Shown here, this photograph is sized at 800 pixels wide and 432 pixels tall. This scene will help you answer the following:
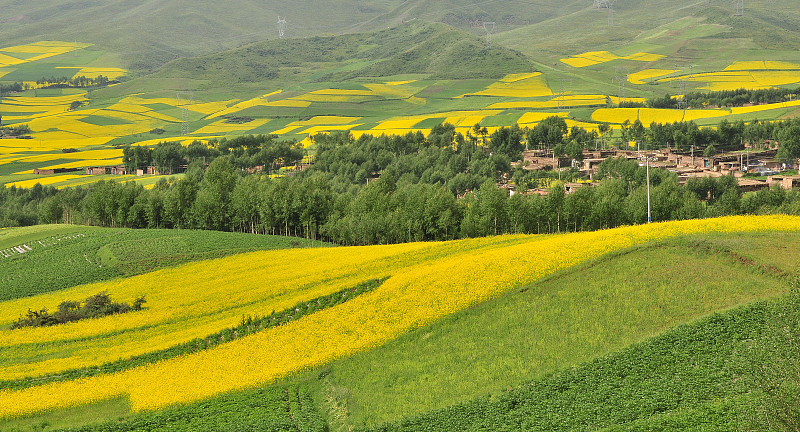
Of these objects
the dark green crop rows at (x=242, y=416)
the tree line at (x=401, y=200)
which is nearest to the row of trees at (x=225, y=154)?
the tree line at (x=401, y=200)

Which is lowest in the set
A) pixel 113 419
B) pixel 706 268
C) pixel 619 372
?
pixel 113 419

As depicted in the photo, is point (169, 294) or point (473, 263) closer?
point (473, 263)

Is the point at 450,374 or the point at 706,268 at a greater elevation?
the point at 706,268

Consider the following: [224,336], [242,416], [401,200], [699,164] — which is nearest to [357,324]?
[224,336]

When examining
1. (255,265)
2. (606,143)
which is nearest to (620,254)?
(255,265)

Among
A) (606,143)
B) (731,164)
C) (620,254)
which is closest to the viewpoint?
(620,254)

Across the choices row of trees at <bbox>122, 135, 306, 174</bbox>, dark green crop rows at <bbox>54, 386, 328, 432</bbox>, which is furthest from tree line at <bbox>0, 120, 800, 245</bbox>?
dark green crop rows at <bbox>54, 386, 328, 432</bbox>

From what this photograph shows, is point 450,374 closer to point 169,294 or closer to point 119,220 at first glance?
point 169,294

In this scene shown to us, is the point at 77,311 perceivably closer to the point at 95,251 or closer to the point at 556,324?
the point at 95,251
